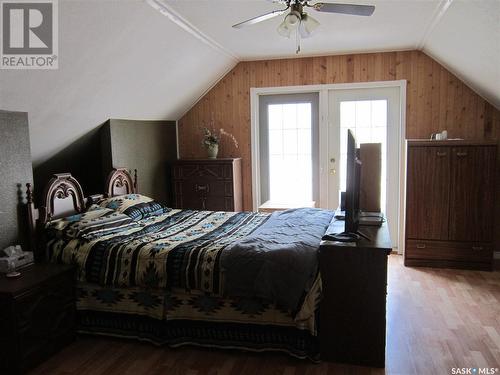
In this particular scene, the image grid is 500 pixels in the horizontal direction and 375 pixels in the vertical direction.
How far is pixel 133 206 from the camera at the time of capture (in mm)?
3939

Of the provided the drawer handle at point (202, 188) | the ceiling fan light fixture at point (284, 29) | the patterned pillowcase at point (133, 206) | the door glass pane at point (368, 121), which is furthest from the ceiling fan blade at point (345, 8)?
the drawer handle at point (202, 188)

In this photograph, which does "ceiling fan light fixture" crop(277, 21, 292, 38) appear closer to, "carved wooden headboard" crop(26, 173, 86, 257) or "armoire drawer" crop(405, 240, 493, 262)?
"carved wooden headboard" crop(26, 173, 86, 257)

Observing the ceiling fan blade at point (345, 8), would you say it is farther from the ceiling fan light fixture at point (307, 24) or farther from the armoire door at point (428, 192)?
the armoire door at point (428, 192)

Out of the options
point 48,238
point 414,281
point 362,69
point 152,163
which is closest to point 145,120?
point 152,163

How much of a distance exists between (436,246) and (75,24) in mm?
3841

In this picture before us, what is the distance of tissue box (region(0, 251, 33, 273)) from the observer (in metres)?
2.75

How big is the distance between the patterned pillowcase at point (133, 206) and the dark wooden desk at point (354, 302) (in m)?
1.97

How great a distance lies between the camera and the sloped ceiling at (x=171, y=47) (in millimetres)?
2846

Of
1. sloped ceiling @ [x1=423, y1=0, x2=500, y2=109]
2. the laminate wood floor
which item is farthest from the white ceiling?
the laminate wood floor

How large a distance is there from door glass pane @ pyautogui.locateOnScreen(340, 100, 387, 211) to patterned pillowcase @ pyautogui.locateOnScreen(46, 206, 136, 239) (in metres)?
2.85

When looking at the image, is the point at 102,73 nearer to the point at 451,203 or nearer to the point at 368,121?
the point at 368,121

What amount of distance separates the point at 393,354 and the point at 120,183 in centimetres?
293

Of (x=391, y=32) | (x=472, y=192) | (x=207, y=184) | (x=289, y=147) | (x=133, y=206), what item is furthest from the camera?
(x=289, y=147)

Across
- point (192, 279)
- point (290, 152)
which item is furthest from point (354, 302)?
point (290, 152)
